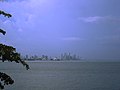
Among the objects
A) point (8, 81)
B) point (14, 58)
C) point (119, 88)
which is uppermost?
point (14, 58)

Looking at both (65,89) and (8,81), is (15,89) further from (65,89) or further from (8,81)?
(8,81)

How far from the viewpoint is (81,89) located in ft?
223

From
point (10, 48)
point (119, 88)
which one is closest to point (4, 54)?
point (10, 48)

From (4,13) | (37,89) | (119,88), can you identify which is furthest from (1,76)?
(119,88)

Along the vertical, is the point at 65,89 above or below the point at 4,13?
below

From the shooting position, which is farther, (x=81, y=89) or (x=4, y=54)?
(x=81, y=89)

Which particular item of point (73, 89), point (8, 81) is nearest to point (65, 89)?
point (73, 89)

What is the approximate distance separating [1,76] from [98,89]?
56582 millimetres

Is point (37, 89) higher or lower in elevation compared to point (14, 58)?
lower

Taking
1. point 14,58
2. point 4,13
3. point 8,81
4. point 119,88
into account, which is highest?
point 4,13

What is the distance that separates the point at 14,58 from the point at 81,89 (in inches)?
2234

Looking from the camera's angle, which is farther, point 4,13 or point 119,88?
point 119,88

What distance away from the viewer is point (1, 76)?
12.8 meters

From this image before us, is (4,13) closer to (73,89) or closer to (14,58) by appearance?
(14,58)
